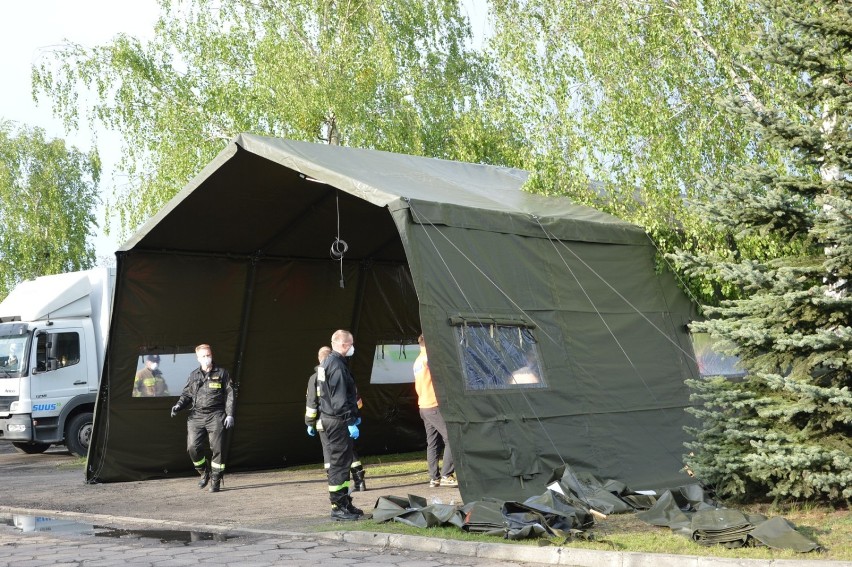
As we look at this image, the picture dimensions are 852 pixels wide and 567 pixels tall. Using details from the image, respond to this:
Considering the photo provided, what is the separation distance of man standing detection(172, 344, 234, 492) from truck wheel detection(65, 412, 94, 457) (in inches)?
280

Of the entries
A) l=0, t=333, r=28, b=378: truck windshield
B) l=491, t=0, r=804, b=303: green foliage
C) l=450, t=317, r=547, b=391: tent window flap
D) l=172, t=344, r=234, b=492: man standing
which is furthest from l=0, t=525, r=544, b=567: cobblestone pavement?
l=0, t=333, r=28, b=378: truck windshield

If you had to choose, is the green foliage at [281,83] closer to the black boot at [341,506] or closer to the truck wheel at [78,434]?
the truck wheel at [78,434]

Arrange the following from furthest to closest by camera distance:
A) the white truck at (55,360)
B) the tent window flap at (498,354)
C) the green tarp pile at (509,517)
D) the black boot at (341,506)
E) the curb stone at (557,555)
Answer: the white truck at (55,360)
the tent window flap at (498,354)
the black boot at (341,506)
the green tarp pile at (509,517)
the curb stone at (557,555)

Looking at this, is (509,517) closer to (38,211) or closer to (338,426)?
(338,426)

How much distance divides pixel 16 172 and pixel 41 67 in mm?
17995

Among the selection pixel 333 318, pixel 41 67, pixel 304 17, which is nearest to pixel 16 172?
pixel 41 67

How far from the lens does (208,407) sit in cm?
1352

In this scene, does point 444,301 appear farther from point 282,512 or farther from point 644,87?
point 644,87

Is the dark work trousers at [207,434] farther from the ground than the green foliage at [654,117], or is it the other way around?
the green foliage at [654,117]

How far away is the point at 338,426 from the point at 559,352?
10.0 feet

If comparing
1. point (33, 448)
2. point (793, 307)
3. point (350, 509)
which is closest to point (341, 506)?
point (350, 509)

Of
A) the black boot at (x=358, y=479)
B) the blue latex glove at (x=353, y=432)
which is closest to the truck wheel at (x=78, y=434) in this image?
the black boot at (x=358, y=479)

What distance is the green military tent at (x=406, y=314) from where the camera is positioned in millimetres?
10617

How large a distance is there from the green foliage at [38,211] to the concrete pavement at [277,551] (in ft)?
112
